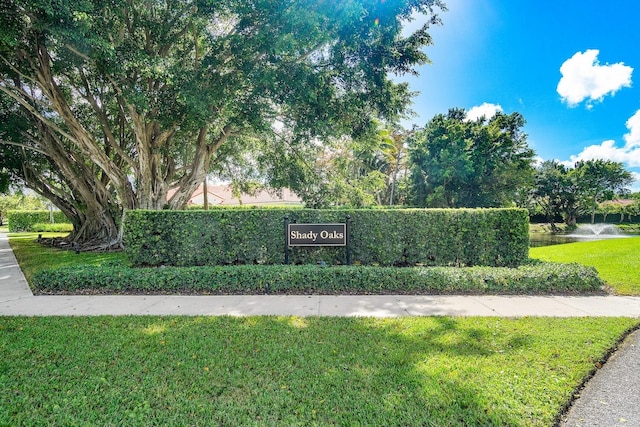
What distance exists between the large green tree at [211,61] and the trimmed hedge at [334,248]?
271 cm

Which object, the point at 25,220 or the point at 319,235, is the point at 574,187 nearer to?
the point at 319,235

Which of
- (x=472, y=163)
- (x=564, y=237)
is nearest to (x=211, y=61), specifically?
(x=472, y=163)

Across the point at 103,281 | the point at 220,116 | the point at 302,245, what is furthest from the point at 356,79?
the point at 103,281

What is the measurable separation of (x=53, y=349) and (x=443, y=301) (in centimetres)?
510

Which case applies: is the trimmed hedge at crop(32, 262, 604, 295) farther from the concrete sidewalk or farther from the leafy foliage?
the leafy foliage

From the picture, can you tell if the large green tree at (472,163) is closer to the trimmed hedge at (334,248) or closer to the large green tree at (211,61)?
the large green tree at (211,61)

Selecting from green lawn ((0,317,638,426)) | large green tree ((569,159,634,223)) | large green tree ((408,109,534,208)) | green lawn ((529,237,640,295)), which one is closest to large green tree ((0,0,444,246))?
green lawn ((0,317,638,426))

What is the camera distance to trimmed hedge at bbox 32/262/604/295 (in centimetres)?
583

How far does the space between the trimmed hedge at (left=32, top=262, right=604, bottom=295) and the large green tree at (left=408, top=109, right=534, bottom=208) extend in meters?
19.5

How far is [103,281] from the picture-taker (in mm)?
5992

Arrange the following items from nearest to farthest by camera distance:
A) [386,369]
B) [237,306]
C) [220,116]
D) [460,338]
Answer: [386,369] < [460,338] < [237,306] < [220,116]

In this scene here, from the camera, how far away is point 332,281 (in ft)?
19.4

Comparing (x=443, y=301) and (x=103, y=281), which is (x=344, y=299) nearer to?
(x=443, y=301)

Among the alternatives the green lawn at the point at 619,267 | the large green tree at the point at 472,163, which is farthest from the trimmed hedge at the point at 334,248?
the large green tree at the point at 472,163
